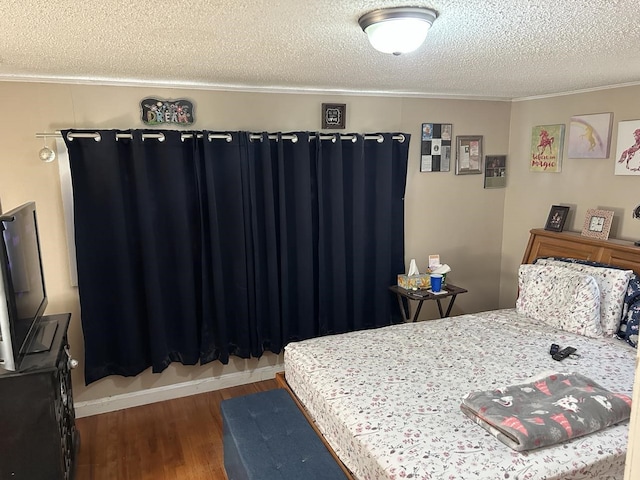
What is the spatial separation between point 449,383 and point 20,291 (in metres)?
2.16

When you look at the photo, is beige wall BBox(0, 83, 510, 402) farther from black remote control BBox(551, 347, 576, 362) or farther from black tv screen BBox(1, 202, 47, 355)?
black remote control BBox(551, 347, 576, 362)

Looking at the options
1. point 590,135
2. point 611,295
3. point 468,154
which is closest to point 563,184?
point 590,135

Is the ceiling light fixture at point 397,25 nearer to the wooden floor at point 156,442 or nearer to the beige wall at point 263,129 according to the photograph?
the beige wall at point 263,129

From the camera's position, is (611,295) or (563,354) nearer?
(563,354)

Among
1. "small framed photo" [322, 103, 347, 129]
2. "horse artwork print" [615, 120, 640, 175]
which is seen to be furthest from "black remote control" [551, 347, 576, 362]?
"small framed photo" [322, 103, 347, 129]

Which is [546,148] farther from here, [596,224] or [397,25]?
[397,25]

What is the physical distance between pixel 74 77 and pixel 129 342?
1749 millimetres

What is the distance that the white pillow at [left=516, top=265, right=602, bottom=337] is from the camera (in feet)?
9.68

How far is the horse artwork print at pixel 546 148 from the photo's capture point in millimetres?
3816

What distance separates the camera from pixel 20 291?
2254 mm

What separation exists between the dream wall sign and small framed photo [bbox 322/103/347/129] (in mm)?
1003

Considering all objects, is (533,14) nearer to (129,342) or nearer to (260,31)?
(260,31)

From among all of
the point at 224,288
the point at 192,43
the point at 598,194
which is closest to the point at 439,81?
the point at 598,194

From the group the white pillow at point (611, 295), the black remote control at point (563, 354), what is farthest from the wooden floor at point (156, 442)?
the white pillow at point (611, 295)
